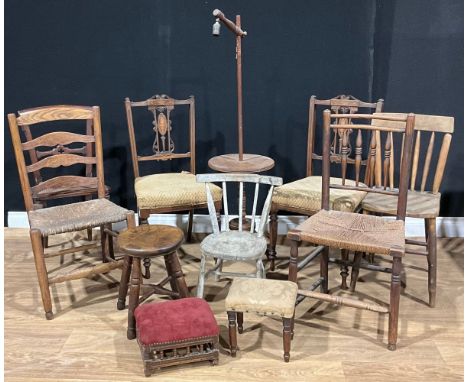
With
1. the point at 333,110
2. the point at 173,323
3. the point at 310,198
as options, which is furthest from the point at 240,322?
the point at 333,110

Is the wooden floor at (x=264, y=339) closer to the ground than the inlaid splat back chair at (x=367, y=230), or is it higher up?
closer to the ground

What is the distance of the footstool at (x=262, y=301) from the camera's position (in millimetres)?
2334

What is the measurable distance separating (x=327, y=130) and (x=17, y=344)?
192 centimetres

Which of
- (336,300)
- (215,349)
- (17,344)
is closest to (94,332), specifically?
(17,344)

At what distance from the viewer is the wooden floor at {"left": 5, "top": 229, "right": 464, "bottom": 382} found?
241cm

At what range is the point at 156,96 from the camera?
3.64 metres

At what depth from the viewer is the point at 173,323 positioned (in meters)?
2.39

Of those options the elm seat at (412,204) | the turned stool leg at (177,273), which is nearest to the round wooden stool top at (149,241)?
the turned stool leg at (177,273)

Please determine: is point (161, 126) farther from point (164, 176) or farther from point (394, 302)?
point (394, 302)

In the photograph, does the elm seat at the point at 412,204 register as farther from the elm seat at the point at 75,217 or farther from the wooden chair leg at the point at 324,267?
the elm seat at the point at 75,217

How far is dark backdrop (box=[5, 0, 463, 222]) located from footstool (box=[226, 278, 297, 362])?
1.61 metres

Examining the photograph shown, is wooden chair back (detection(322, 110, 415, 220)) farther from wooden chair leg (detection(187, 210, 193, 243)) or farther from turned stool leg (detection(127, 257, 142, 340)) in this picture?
wooden chair leg (detection(187, 210, 193, 243))

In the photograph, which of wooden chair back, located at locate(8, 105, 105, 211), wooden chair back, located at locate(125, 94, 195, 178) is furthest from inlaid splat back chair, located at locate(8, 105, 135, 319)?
wooden chair back, located at locate(125, 94, 195, 178)

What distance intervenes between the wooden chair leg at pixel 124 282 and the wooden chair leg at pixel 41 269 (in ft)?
1.22
